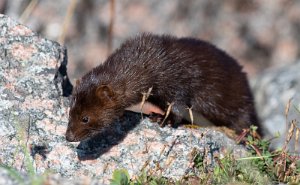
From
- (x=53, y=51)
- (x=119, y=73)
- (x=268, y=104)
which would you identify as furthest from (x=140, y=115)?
(x=268, y=104)

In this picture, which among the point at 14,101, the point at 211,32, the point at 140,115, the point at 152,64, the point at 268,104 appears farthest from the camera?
the point at 211,32

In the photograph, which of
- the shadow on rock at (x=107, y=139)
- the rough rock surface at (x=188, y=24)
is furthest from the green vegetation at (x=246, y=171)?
the rough rock surface at (x=188, y=24)

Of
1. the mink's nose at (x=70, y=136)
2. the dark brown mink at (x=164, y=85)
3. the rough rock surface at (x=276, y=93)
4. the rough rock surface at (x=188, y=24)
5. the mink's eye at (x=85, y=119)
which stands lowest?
the mink's nose at (x=70, y=136)

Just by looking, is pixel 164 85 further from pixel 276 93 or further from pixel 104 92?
pixel 276 93

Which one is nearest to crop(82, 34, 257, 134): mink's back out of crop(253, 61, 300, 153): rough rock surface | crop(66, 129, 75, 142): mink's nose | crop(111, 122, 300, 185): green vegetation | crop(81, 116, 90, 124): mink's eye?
crop(81, 116, 90, 124): mink's eye

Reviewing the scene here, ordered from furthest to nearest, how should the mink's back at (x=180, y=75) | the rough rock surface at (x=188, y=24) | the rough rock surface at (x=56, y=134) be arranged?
the rough rock surface at (x=188, y=24) → the mink's back at (x=180, y=75) → the rough rock surface at (x=56, y=134)

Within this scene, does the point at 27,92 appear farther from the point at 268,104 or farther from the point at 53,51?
the point at 268,104

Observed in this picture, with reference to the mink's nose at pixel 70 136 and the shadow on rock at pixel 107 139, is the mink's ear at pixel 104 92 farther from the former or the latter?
the mink's nose at pixel 70 136

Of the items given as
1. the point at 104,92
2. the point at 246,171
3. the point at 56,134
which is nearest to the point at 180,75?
the point at 104,92
